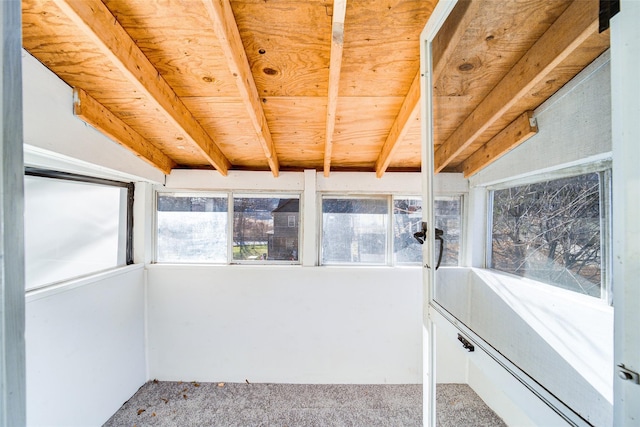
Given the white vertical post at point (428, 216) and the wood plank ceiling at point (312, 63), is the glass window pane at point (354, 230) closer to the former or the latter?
the wood plank ceiling at point (312, 63)

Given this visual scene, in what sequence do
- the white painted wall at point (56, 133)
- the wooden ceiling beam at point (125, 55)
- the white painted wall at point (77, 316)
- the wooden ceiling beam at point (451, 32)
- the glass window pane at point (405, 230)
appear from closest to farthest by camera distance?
the wooden ceiling beam at point (451, 32) < the wooden ceiling beam at point (125, 55) < the white painted wall at point (56, 133) < the white painted wall at point (77, 316) < the glass window pane at point (405, 230)

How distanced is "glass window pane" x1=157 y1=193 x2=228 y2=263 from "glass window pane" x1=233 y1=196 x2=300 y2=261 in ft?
0.49

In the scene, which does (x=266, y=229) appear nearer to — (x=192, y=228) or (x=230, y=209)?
(x=230, y=209)

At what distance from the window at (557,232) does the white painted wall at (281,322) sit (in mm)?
1845

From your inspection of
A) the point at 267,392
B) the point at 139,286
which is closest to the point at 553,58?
the point at 267,392

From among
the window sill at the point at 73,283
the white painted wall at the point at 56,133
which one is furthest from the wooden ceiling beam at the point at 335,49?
the window sill at the point at 73,283

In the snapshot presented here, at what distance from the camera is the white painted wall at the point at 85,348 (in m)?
1.55

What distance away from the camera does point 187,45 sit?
1.23m

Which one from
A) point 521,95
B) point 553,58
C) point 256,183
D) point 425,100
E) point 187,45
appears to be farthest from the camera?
point 256,183

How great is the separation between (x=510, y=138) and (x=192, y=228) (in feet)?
8.85

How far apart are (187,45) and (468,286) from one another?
1.63 m

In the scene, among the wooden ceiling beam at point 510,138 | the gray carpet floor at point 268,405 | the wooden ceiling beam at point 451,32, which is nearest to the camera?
the wooden ceiling beam at point 510,138

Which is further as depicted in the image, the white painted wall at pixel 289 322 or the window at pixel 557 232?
the white painted wall at pixel 289 322

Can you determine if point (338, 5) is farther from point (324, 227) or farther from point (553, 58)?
point (324, 227)
